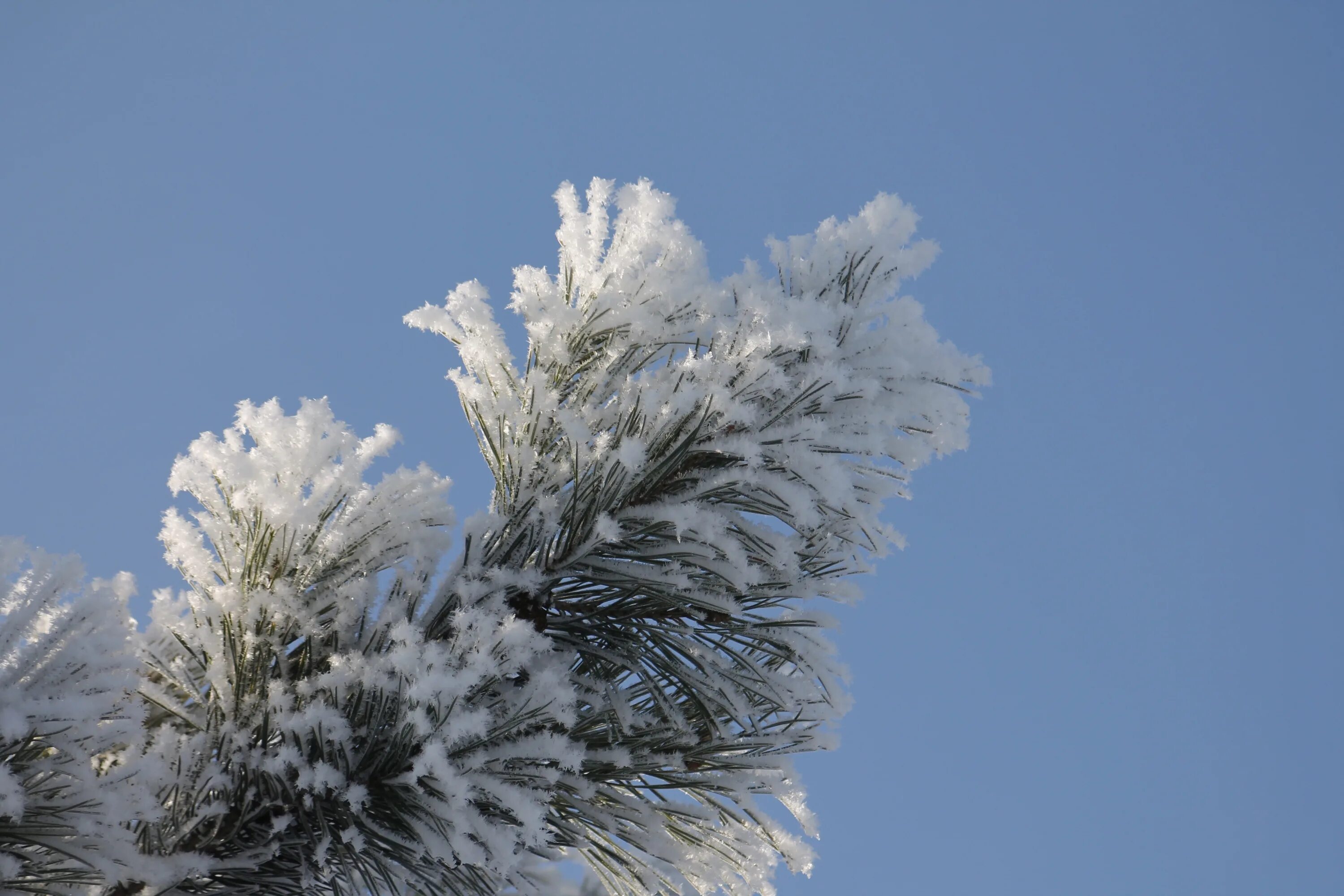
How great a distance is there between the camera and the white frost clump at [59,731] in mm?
1450

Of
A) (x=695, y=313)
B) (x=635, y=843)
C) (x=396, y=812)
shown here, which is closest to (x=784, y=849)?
(x=635, y=843)

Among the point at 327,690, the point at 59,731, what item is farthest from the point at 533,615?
the point at 59,731

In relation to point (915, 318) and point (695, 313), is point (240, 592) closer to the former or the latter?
point (695, 313)

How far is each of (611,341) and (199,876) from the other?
1.22 m

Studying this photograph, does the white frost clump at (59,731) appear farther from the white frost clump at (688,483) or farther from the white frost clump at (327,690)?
the white frost clump at (688,483)

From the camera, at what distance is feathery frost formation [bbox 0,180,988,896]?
156 cm

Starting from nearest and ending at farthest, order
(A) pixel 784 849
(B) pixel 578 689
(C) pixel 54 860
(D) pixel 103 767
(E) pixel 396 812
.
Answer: (C) pixel 54 860 < (E) pixel 396 812 < (D) pixel 103 767 < (B) pixel 578 689 < (A) pixel 784 849

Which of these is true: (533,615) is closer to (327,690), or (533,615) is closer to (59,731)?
(327,690)

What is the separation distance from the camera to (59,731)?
1459 mm

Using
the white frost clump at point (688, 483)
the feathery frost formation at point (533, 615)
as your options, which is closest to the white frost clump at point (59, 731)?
the feathery frost formation at point (533, 615)

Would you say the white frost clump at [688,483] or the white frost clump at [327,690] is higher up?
the white frost clump at [688,483]

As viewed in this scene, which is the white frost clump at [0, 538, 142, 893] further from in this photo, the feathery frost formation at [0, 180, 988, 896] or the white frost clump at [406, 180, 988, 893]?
the white frost clump at [406, 180, 988, 893]

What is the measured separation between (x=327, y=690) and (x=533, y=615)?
404 millimetres

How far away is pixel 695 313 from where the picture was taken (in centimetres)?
207
